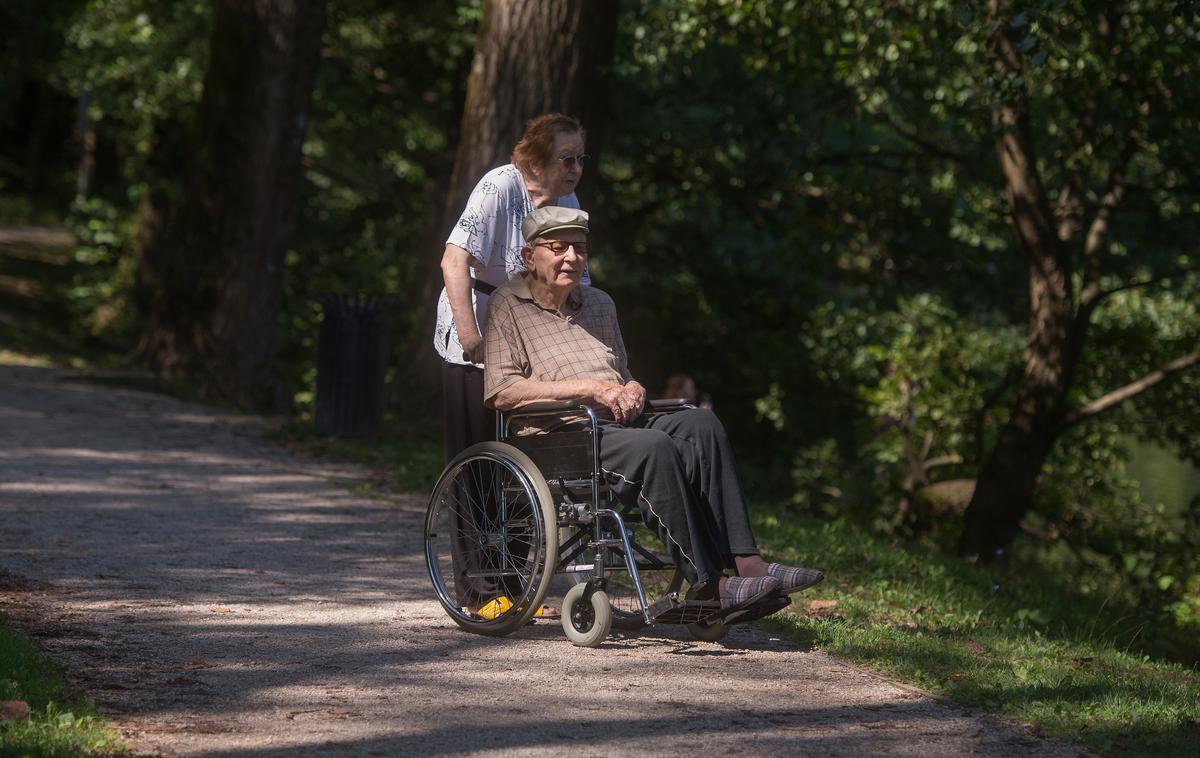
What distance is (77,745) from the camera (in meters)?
3.76

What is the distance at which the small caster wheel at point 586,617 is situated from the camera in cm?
525

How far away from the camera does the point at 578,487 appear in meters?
5.35

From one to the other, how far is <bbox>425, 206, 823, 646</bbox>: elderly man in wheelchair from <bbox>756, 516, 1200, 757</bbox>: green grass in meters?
0.62

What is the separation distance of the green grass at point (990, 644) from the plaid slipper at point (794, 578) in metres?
0.41

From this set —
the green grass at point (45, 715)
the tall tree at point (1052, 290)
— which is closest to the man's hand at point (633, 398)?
the green grass at point (45, 715)

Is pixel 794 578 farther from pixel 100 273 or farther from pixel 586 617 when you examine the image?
pixel 100 273

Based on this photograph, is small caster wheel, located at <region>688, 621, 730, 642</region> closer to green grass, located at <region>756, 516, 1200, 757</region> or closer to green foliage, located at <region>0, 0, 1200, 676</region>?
green grass, located at <region>756, 516, 1200, 757</region>

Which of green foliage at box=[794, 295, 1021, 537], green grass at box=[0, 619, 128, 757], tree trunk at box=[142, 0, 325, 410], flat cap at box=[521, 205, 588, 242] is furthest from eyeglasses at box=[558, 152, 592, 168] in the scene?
green foliage at box=[794, 295, 1021, 537]

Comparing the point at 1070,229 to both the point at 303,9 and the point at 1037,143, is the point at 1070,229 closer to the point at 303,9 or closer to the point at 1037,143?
the point at 1037,143

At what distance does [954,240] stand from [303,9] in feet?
26.1

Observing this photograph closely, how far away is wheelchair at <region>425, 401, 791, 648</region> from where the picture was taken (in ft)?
17.0

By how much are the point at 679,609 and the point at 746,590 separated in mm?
237

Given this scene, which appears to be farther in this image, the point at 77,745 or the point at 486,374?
the point at 486,374

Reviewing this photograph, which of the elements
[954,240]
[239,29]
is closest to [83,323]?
[239,29]
